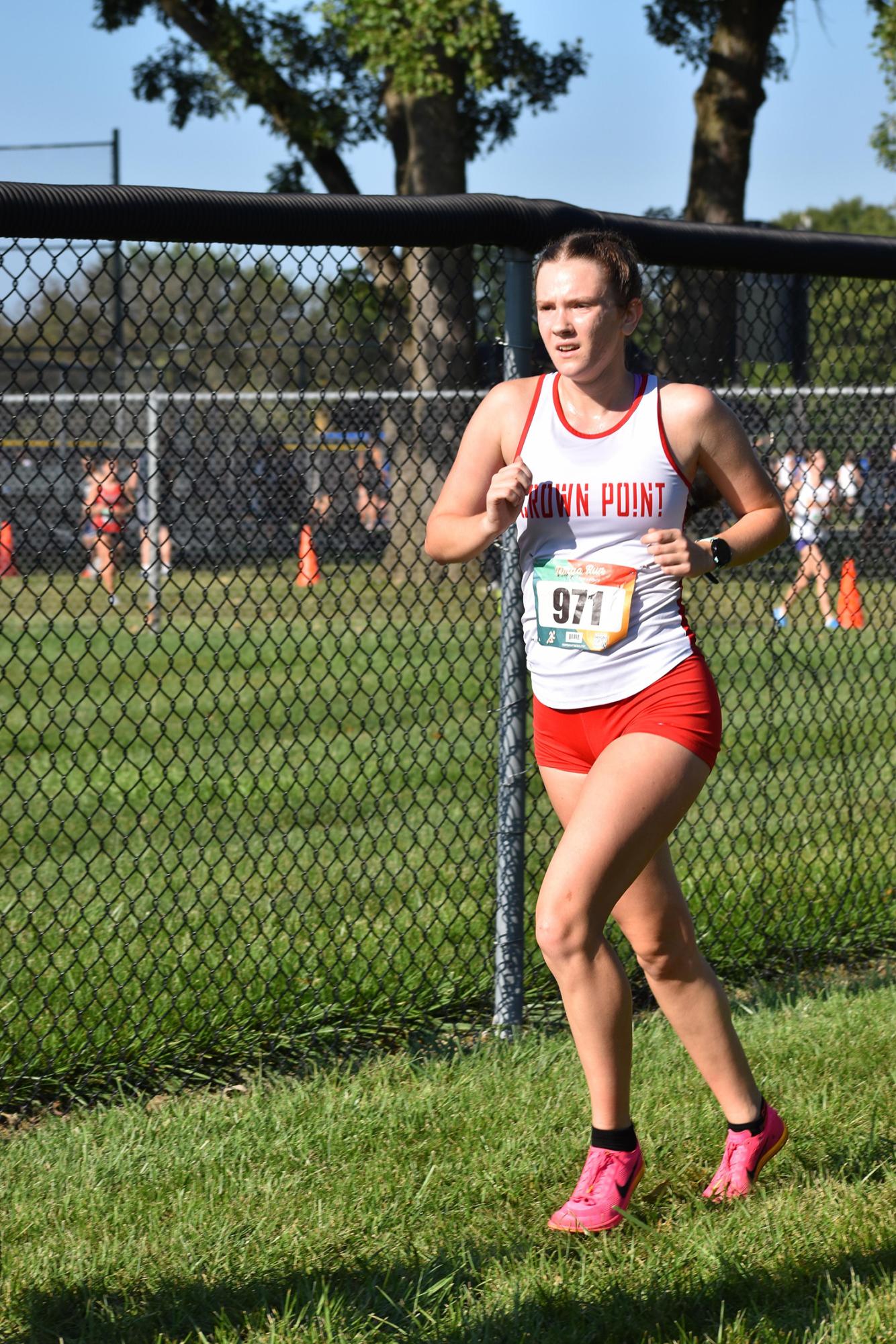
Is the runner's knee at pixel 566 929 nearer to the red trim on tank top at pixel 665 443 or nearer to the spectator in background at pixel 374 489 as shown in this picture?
the red trim on tank top at pixel 665 443

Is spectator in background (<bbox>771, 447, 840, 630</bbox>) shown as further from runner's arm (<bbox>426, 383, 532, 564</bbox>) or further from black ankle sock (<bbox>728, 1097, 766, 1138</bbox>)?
black ankle sock (<bbox>728, 1097, 766, 1138</bbox>)

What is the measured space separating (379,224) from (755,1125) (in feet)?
7.94

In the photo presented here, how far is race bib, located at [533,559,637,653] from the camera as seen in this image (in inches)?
118

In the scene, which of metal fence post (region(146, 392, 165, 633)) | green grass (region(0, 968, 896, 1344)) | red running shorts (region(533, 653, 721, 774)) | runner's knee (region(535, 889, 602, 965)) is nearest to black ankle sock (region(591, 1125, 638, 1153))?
green grass (region(0, 968, 896, 1344))

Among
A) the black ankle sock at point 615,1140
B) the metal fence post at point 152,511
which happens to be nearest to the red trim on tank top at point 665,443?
the metal fence post at point 152,511

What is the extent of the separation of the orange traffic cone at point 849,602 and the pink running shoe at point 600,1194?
12.6ft

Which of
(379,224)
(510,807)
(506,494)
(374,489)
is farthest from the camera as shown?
(374,489)

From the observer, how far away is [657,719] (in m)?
2.98

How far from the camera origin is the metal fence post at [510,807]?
14.0ft

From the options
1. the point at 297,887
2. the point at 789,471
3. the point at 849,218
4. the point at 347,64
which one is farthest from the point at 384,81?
the point at 849,218

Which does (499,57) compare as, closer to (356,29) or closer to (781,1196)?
A: (356,29)

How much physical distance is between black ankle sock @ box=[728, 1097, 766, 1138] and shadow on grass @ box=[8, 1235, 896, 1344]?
390 millimetres

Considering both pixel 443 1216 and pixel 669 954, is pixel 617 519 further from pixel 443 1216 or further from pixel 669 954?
pixel 443 1216

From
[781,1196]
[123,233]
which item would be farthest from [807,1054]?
[123,233]
